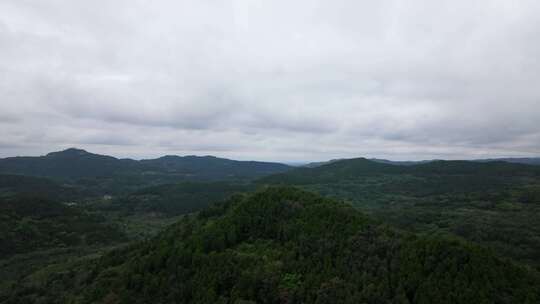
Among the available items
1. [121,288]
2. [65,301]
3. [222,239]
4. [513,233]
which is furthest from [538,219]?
[65,301]

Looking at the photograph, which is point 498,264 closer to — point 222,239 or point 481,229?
point 222,239

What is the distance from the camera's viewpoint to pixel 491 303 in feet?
165

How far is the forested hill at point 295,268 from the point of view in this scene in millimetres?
56469

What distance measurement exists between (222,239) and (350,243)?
34.9 meters

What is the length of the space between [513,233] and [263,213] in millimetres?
130388

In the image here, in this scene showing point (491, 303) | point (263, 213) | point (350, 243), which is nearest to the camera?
point (491, 303)

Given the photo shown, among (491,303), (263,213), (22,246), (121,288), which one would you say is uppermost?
(263,213)

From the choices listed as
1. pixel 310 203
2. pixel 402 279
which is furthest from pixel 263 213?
pixel 402 279

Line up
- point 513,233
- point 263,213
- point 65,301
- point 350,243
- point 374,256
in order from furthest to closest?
point 513,233, point 263,213, point 65,301, point 350,243, point 374,256

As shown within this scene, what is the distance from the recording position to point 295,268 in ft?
230

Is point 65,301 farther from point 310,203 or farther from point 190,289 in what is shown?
point 310,203

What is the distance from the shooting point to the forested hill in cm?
5647

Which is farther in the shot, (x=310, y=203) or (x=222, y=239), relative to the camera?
(x=310, y=203)

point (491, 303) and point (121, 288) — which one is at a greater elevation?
point (491, 303)
